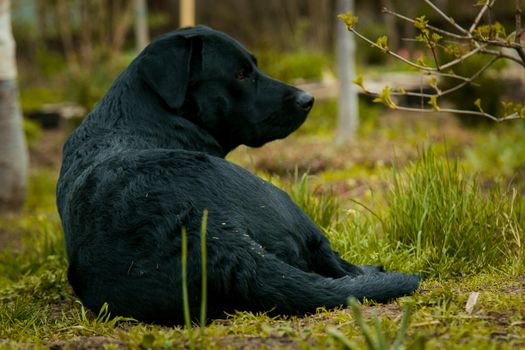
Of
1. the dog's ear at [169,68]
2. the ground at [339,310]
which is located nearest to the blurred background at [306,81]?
the ground at [339,310]

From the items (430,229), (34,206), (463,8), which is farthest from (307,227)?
(463,8)

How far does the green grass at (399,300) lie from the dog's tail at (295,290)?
55 mm

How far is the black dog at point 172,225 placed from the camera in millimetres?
2955

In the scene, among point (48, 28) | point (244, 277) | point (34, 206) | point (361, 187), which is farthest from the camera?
point (48, 28)

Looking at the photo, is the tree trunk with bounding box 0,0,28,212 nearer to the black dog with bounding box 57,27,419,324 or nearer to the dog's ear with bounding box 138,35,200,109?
the black dog with bounding box 57,27,419,324

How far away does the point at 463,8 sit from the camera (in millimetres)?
19844

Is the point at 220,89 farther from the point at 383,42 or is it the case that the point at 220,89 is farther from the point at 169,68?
the point at 383,42

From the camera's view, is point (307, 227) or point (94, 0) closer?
point (307, 227)

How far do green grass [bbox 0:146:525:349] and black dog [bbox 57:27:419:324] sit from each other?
96mm

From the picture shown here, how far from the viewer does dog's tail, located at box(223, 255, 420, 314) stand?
295 cm

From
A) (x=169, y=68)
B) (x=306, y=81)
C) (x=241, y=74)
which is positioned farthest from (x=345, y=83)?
(x=169, y=68)

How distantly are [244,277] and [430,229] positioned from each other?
166cm

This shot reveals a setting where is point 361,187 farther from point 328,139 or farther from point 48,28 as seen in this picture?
point 48,28

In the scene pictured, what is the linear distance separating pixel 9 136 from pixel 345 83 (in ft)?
13.9
